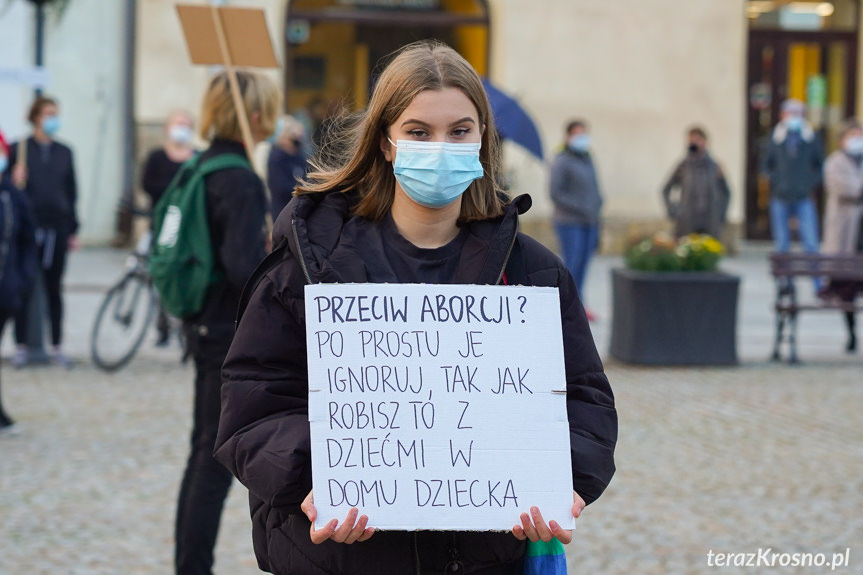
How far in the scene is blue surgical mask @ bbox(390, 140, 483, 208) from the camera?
2611 millimetres

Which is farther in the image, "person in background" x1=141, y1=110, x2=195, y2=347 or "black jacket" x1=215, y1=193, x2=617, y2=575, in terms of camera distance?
"person in background" x1=141, y1=110, x2=195, y2=347

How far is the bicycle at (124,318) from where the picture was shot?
997cm

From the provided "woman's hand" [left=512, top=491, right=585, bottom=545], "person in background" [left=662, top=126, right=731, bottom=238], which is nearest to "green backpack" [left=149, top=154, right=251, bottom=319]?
"woman's hand" [left=512, top=491, right=585, bottom=545]

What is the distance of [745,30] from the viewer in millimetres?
20000

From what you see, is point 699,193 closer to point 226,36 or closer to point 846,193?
point 846,193

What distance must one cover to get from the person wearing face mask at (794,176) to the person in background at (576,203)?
3973 mm

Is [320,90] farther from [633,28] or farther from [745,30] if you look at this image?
[745,30]

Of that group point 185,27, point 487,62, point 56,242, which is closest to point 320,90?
point 487,62

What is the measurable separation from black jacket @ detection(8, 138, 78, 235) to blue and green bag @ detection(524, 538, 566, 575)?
8.21 m

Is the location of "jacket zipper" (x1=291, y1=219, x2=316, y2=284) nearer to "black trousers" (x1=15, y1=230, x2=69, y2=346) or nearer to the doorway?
"black trousers" (x1=15, y1=230, x2=69, y2=346)

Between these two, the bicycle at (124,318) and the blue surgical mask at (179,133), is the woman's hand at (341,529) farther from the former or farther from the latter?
the blue surgical mask at (179,133)

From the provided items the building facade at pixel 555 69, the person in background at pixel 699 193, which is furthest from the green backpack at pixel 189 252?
the building facade at pixel 555 69

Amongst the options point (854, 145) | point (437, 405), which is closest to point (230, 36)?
point (437, 405)

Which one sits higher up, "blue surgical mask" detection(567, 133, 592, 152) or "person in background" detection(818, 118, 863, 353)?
"blue surgical mask" detection(567, 133, 592, 152)
